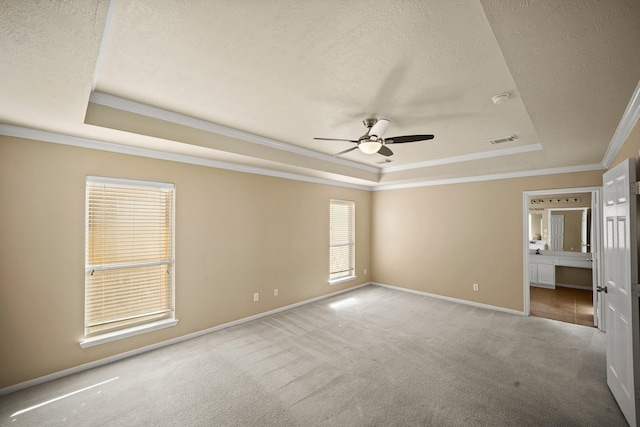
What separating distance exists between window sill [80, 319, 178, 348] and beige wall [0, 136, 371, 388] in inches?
2.8

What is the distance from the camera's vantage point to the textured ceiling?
1.27 meters

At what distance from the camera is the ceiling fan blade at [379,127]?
285cm

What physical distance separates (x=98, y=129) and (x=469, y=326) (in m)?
5.35

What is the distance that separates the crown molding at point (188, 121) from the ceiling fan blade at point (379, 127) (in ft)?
5.22

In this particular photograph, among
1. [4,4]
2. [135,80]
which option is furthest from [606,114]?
[135,80]

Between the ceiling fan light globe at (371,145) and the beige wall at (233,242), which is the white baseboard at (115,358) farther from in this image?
the ceiling fan light globe at (371,145)

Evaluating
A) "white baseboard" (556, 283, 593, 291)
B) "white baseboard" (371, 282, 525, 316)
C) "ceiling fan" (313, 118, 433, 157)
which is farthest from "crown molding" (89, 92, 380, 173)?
"white baseboard" (556, 283, 593, 291)

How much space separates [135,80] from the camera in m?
2.26

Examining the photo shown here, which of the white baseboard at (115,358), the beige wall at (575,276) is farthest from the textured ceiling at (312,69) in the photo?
the beige wall at (575,276)

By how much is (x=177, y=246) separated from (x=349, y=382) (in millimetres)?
2681

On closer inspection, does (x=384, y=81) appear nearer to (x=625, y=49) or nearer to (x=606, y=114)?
(x=625, y=49)

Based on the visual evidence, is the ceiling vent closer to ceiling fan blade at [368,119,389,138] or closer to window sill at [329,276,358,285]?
ceiling fan blade at [368,119,389,138]

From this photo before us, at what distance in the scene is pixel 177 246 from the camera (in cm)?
357

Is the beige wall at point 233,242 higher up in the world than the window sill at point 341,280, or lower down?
higher up
